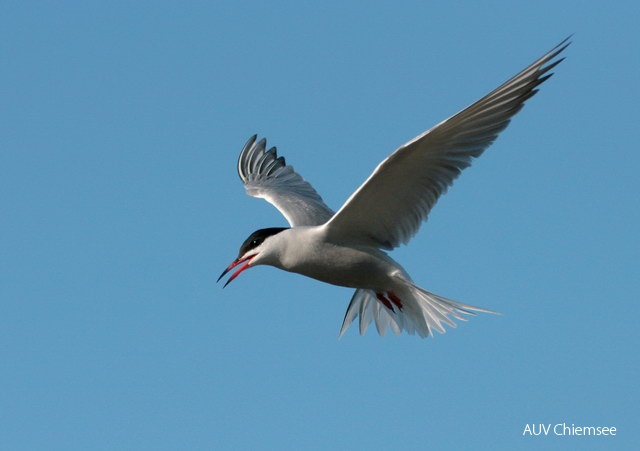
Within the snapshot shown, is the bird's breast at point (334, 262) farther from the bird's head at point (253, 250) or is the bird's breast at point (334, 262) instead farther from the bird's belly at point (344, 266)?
the bird's head at point (253, 250)

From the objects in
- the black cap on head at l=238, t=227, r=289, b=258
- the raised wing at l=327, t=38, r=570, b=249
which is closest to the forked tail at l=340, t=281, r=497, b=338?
the raised wing at l=327, t=38, r=570, b=249

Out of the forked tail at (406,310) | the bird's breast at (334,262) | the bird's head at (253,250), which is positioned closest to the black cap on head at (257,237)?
the bird's head at (253,250)

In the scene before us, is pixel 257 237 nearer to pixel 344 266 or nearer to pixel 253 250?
pixel 253 250

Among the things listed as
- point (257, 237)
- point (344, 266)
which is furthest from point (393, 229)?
point (257, 237)

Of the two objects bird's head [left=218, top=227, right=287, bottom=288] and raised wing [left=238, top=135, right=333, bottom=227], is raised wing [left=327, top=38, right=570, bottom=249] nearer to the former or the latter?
bird's head [left=218, top=227, right=287, bottom=288]

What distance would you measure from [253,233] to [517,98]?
8.97 ft

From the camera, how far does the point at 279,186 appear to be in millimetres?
11477

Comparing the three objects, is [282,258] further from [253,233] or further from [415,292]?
[415,292]

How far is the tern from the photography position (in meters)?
7.62

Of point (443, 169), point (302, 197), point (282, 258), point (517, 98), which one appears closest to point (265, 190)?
point (302, 197)

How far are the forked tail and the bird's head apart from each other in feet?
3.80

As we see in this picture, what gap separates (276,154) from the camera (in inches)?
491

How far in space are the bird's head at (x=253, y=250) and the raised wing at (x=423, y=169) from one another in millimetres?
625

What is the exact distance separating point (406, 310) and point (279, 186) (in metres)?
2.74
